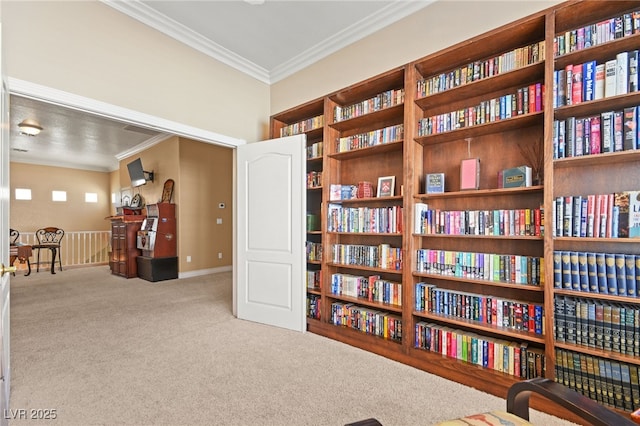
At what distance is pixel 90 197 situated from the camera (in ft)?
32.4

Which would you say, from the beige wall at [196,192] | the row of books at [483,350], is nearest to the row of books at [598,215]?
the row of books at [483,350]

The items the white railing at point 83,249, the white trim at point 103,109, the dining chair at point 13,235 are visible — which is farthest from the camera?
the white railing at point 83,249

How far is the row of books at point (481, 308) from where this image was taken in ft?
6.35

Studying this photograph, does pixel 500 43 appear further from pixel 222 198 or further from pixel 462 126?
pixel 222 198

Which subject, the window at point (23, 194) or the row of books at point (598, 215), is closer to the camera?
the row of books at point (598, 215)

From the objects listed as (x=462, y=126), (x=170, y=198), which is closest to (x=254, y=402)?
(x=462, y=126)

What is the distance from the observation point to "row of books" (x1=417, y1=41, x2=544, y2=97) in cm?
195

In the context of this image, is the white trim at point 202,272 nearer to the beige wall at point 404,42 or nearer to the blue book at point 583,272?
the beige wall at point 404,42

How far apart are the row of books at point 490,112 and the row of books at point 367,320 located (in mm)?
1601

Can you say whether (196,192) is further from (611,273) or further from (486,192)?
(611,273)

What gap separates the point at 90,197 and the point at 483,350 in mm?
11800

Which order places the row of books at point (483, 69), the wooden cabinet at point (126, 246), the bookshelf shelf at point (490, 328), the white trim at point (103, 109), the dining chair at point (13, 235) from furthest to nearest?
the dining chair at point (13, 235), the wooden cabinet at point (126, 246), the white trim at point (103, 109), the row of books at point (483, 69), the bookshelf shelf at point (490, 328)

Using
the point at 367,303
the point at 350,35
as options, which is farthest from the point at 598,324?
the point at 350,35

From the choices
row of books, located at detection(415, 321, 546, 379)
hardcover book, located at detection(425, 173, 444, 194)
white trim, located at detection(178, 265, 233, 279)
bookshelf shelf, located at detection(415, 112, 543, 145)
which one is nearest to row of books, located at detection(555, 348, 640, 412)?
row of books, located at detection(415, 321, 546, 379)
